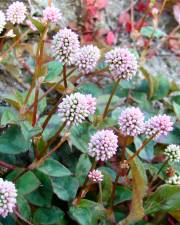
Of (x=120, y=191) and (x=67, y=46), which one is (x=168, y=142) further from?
(x=67, y=46)

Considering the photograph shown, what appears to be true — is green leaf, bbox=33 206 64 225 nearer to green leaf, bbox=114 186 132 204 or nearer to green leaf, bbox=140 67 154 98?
green leaf, bbox=114 186 132 204

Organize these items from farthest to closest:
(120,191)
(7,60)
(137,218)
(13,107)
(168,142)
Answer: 1. (7,60)
2. (168,142)
3. (13,107)
4. (120,191)
5. (137,218)

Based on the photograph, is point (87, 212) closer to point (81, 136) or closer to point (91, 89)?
point (81, 136)

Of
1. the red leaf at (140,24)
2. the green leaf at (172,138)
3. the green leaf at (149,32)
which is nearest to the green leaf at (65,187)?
the green leaf at (172,138)

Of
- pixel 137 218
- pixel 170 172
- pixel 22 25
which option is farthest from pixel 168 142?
pixel 22 25

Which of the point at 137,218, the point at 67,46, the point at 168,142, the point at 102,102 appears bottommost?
the point at 137,218

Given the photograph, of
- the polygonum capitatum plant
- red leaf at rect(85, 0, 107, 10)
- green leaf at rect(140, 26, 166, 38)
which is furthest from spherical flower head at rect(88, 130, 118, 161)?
red leaf at rect(85, 0, 107, 10)

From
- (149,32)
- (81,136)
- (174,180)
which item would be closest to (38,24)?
(81,136)
